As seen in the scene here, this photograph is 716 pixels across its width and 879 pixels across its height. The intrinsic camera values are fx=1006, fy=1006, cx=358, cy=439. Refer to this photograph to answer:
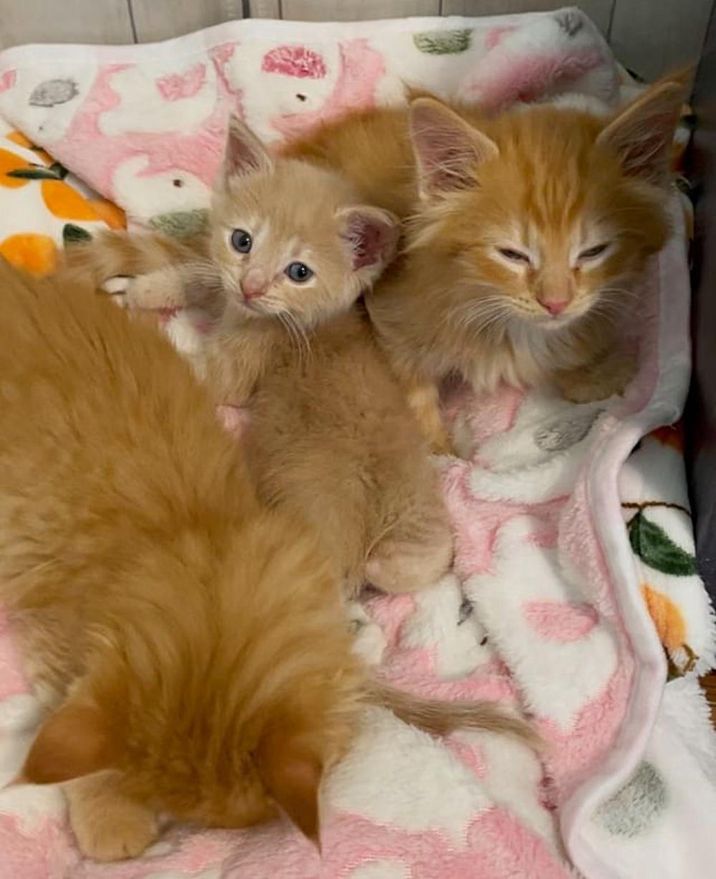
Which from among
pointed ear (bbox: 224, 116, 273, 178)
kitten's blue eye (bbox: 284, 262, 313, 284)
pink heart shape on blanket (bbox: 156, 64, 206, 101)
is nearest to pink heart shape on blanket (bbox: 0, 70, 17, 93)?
pink heart shape on blanket (bbox: 156, 64, 206, 101)

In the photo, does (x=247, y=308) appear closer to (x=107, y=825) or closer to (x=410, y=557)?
(x=410, y=557)

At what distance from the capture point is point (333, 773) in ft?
3.70

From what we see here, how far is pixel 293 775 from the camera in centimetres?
89

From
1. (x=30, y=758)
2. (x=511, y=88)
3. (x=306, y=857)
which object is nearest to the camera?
(x=30, y=758)

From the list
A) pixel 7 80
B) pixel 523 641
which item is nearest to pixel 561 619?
pixel 523 641

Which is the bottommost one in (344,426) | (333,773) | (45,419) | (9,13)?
(333,773)

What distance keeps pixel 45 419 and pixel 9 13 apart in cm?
106

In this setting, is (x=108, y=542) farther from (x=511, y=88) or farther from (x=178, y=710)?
(x=511, y=88)

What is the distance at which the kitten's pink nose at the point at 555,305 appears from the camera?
1.27 m

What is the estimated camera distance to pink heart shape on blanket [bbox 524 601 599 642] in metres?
1.26

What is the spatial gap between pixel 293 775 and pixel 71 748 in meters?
0.20

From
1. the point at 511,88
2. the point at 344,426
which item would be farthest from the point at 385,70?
the point at 344,426

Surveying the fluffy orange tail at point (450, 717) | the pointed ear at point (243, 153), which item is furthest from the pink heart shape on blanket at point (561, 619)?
the pointed ear at point (243, 153)

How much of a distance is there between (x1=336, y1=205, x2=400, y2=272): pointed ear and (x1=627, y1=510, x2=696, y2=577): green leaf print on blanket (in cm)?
53
